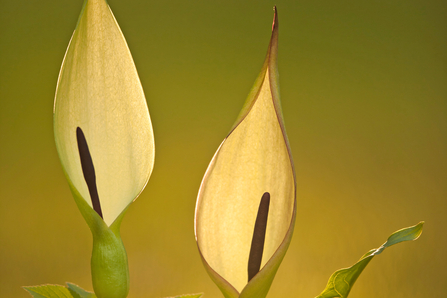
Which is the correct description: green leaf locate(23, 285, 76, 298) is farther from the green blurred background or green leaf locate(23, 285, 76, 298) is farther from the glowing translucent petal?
the green blurred background

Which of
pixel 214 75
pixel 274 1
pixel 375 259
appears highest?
pixel 274 1

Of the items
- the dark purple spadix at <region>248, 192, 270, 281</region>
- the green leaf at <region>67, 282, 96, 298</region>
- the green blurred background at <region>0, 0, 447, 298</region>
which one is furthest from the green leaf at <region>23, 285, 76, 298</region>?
the green blurred background at <region>0, 0, 447, 298</region>

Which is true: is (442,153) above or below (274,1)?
below

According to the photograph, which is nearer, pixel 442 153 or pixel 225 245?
pixel 225 245

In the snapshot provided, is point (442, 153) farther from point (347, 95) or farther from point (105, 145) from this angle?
point (105, 145)

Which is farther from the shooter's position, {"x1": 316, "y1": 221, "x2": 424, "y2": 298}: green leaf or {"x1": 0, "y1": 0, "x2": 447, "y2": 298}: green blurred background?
{"x1": 0, "y1": 0, "x2": 447, "y2": 298}: green blurred background

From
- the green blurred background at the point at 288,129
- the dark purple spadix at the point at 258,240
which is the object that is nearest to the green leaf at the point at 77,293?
the dark purple spadix at the point at 258,240

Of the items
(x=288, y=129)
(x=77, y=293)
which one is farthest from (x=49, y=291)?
(x=288, y=129)

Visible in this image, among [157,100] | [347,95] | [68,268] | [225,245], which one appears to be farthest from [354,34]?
[68,268]
